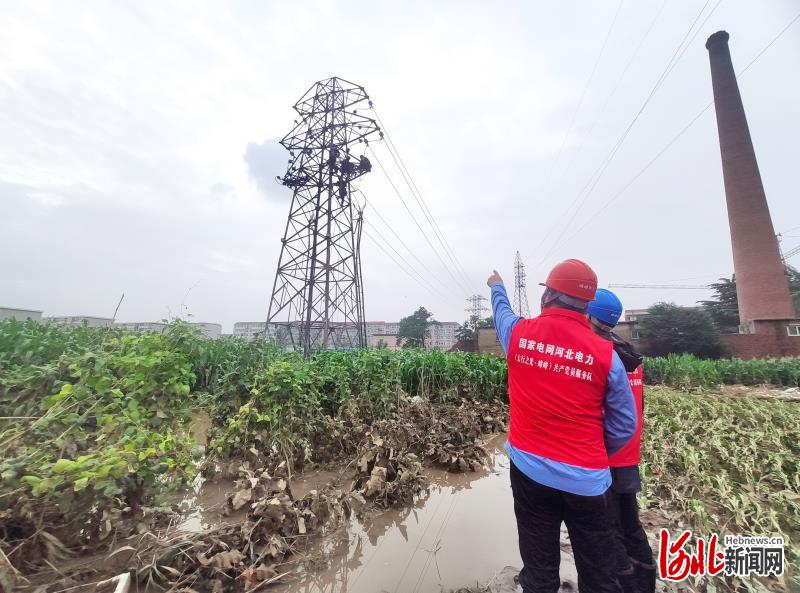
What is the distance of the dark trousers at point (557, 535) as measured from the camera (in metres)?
1.85

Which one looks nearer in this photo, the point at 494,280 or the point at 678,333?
the point at 494,280

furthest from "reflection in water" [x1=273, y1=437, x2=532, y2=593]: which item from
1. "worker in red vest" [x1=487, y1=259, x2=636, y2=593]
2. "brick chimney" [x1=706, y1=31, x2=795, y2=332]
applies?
"brick chimney" [x1=706, y1=31, x2=795, y2=332]

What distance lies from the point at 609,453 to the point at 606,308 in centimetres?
97

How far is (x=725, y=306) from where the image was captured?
35031 millimetres

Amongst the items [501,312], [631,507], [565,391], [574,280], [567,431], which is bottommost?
[631,507]

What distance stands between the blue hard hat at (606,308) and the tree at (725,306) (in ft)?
130

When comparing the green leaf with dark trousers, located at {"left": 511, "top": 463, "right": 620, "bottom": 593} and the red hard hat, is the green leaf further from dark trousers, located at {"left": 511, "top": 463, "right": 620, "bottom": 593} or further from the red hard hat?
the red hard hat

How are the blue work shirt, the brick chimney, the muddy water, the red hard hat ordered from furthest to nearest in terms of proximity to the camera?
1. the brick chimney
2. the muddy water
3. the red hard hat
4. the blue work shirt

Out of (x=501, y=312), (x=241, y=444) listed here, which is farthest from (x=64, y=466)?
(x=501, y=312)

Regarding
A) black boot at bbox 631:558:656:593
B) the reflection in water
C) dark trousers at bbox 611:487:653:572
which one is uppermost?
dark trousers at bbox 611:487:653:572

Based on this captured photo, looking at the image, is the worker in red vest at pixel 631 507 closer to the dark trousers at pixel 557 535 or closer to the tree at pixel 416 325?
Answer: the dark trousers at pixel 557 535

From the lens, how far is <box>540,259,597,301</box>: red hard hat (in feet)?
6.54

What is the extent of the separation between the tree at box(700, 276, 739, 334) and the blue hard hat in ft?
130

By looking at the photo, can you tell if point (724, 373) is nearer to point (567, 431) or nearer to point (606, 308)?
point (606, 308)
